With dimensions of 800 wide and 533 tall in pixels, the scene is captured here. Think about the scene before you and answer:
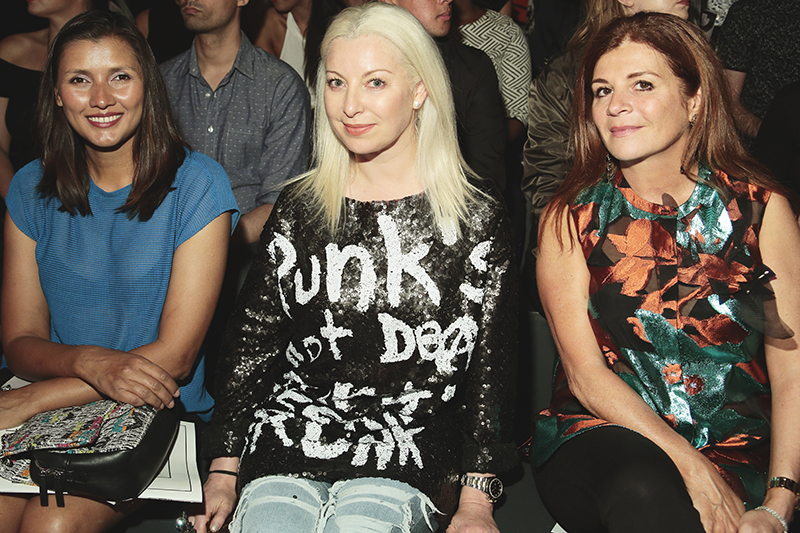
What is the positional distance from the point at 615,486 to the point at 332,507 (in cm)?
63

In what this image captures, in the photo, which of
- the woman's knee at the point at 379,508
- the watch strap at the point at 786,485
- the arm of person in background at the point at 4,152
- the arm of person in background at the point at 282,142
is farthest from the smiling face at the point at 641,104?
the arm of person in background at the point at 4,152

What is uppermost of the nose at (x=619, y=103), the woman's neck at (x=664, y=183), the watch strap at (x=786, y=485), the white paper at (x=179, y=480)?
the nose at (x=619, y=103)

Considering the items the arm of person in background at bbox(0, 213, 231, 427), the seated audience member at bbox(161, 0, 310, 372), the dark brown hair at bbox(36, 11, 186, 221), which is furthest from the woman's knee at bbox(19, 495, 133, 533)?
the seated audience member at bbox(161, 0, 310, 372)

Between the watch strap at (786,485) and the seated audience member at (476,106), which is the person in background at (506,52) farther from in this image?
the watch strap at (786,485)

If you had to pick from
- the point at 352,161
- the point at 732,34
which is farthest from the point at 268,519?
the point at 732,34

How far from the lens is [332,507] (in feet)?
5.39

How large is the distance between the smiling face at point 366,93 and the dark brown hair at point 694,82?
19.4 inches

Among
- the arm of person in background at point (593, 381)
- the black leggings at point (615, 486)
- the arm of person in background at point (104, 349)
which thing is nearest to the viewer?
the black leggings at point (615, 486)

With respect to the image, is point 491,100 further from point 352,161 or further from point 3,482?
point 3,482

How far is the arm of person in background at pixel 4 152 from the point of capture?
3105 millimetres

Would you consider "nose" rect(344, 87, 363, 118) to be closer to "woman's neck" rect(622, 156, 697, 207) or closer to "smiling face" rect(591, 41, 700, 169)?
"smiling face" rect(591, 41, 700, 169)

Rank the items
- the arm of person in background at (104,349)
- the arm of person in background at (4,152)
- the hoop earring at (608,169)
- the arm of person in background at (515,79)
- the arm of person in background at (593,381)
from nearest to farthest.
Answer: the arm of person in background at (593,381)
the arm of person in background at (104,349)
the hoop earring at (608,169)
the arm of person in background at (4,152)
the arm of person in background at (515,79)

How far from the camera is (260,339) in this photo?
1.88m

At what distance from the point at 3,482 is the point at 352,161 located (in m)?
1.12
